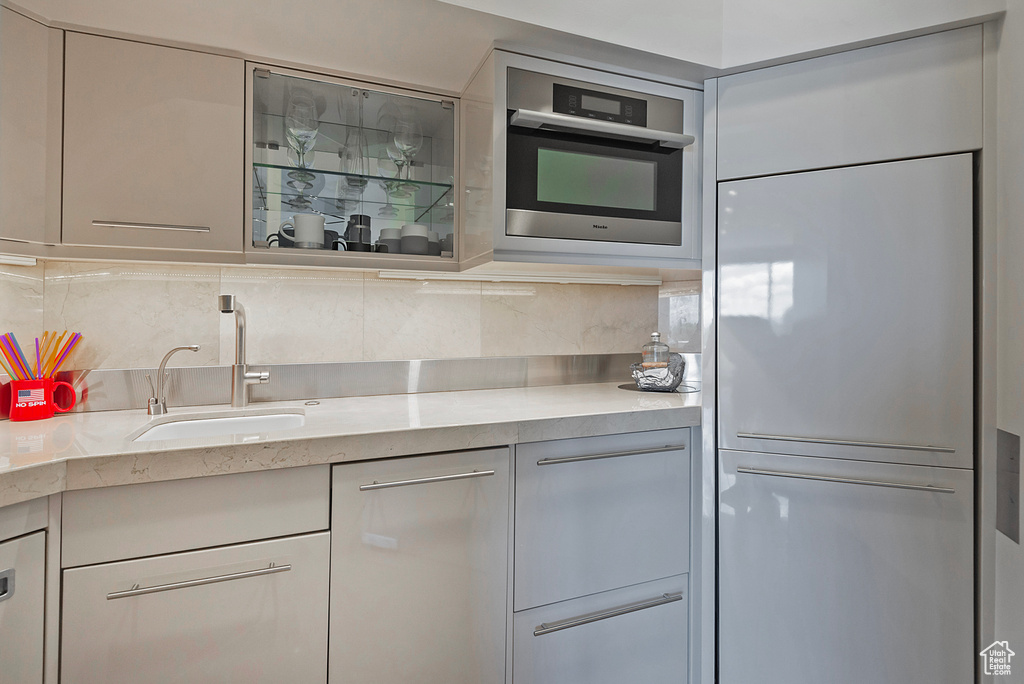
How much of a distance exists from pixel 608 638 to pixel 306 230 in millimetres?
1520

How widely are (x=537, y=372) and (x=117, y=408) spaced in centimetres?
143

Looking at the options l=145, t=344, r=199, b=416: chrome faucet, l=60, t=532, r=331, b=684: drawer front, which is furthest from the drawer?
l=145, t=344, r=199, b=416: chrome faucet

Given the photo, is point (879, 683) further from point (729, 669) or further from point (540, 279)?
point (540, 279)

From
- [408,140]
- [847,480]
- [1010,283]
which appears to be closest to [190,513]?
[408,140]

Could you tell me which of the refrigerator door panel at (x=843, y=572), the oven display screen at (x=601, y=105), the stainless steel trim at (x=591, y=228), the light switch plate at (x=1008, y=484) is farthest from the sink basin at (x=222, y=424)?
the light switch plate at (x=1008, y=484)

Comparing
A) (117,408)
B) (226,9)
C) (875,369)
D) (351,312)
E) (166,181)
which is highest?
(226,9)

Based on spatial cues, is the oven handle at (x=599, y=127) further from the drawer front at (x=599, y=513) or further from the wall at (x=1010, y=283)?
the drawer front at (x=599, y=513)

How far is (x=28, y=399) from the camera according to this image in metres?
1.34

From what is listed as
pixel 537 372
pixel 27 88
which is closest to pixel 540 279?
pixel 537 372

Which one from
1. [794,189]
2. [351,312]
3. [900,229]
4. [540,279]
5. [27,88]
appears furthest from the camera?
[540,279]

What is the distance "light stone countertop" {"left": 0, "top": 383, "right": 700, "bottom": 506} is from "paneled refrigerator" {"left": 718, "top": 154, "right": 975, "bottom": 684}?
Answer: 0.30 m

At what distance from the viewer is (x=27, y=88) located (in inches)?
49.0

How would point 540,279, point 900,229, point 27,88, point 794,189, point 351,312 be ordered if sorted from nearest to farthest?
point 27,88 < point 900,229 < point 794,189 < point 351,312 < point 540,279

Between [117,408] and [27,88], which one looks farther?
[117,408]
